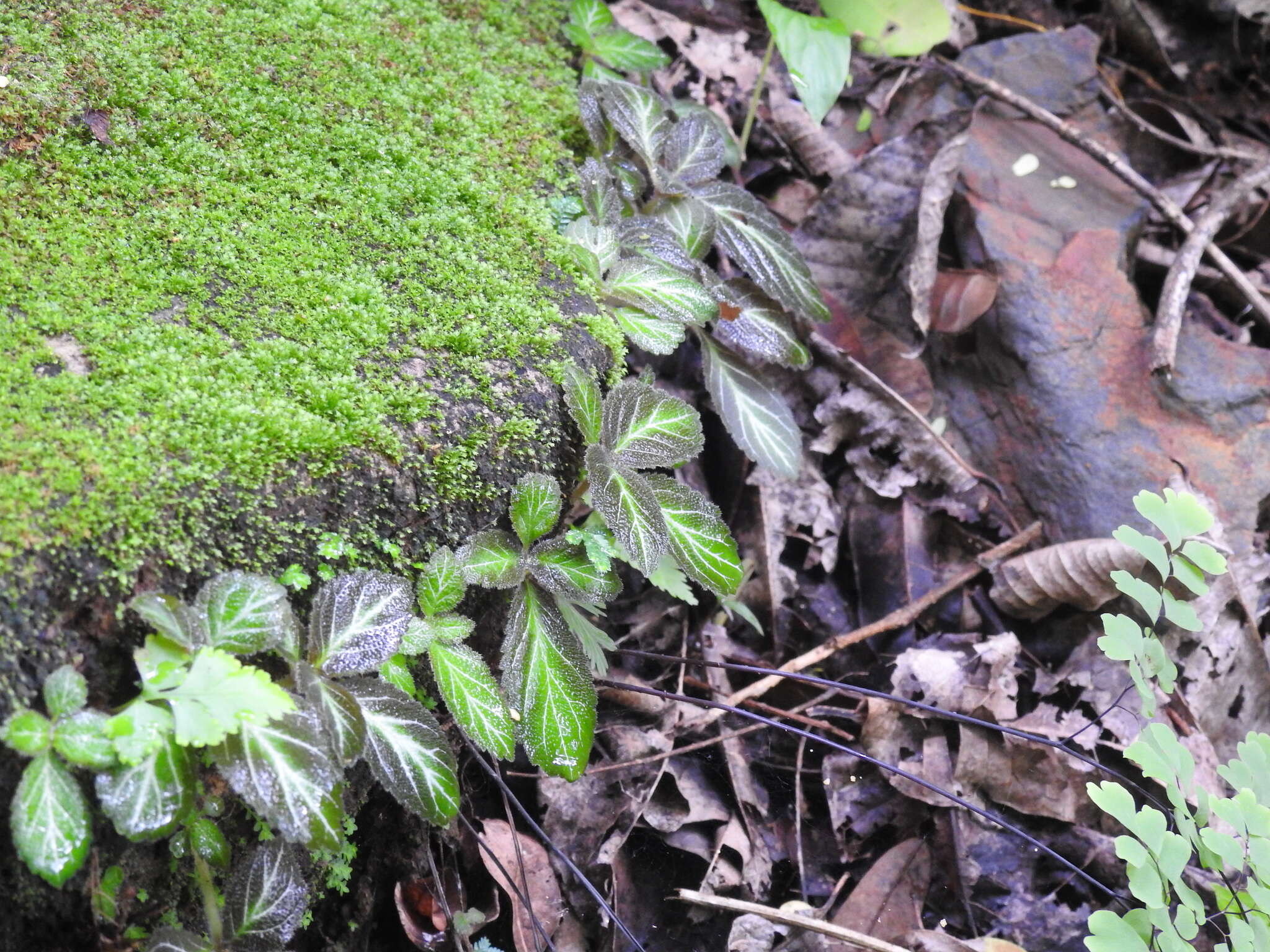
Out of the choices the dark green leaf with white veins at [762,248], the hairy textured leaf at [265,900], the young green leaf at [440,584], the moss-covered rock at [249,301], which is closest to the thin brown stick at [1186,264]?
the dark green leaf with white veins at [762,248]

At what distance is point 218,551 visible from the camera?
1.29 m

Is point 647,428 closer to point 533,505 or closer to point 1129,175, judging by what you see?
point 533,505

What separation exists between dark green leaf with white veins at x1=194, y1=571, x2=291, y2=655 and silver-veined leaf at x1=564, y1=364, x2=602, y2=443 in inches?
23.5

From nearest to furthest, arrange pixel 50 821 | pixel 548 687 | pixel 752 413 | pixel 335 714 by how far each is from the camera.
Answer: pixel 50 821, pixel 335 714, pixel 548 687, pixel 752 413

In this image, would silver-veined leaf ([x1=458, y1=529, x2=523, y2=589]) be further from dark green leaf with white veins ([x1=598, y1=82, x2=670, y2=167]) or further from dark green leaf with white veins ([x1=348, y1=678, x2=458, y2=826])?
dark green leaf with white veins ([x1=598, y1=82, x2=670, y2=167])

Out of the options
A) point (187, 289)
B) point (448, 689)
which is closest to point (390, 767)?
point (448, 689)

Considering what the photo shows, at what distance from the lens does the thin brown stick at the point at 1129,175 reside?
106 inches

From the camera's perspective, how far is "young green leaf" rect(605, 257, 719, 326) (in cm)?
185

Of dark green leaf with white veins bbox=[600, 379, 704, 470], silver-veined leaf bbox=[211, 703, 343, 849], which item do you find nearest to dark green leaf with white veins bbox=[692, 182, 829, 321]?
dark green leaf with white veins bbox=[600, 379, 704, 470]

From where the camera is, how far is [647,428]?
5.61 ft

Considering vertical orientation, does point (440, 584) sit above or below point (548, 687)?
above

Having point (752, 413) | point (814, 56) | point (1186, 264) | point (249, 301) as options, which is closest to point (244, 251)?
point (249, 301)

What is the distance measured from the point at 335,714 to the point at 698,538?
74cm

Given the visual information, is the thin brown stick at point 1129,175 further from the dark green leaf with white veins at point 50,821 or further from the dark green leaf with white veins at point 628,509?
the dark green leaf with white veins at point 50,821
